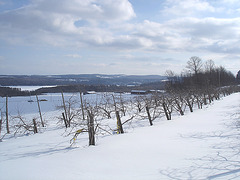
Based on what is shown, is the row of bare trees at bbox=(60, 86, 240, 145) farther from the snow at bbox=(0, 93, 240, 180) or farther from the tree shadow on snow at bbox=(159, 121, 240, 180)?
the tree shadow on snow at bbox=(159, 121, 240, 180)

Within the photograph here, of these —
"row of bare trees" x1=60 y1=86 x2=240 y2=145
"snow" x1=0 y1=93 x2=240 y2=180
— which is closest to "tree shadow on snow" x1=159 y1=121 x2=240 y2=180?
"snow" x1=0 y1=93 x2=240 y2=180

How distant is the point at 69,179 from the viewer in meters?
3.67

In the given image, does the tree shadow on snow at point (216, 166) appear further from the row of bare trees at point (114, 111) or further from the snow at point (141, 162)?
the row of bare trees at point (114, 111)

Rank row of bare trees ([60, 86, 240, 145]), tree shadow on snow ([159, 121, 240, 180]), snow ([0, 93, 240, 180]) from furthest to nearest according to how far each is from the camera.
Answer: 1. row of bare trees ([60, 86, 240, 145])
2. snow ([0, 93, 240, 180])
3. tree shadow on snow ([159, 121, 240, 180])

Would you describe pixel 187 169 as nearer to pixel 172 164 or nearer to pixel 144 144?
pixel 172 164

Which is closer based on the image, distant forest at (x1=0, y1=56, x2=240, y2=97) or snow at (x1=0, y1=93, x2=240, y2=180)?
snow at (x1=0, y1=93, x2=240, y2=180)

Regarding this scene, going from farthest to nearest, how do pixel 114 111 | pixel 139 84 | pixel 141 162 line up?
pixel 139 84
pixel 114 111
pixel 141 162

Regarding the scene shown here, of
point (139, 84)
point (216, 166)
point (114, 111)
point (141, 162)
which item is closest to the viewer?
point (216, 166)


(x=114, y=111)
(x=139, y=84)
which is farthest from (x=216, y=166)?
(x=139, y=84)

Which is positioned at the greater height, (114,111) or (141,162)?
(114,111)

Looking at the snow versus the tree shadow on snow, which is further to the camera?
the snow

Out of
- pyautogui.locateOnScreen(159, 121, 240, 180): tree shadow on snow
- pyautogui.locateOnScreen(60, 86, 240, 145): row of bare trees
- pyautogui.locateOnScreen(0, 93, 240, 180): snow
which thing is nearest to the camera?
pyautogui.locateOnScreen(159, 121, 240, 180): tree shadow on snow

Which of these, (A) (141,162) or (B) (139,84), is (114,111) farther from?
(B) (139,84)

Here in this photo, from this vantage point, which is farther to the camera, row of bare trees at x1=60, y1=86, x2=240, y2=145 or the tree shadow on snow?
row of bare trees at x1=60, y1=86, x2=240, y2=145
